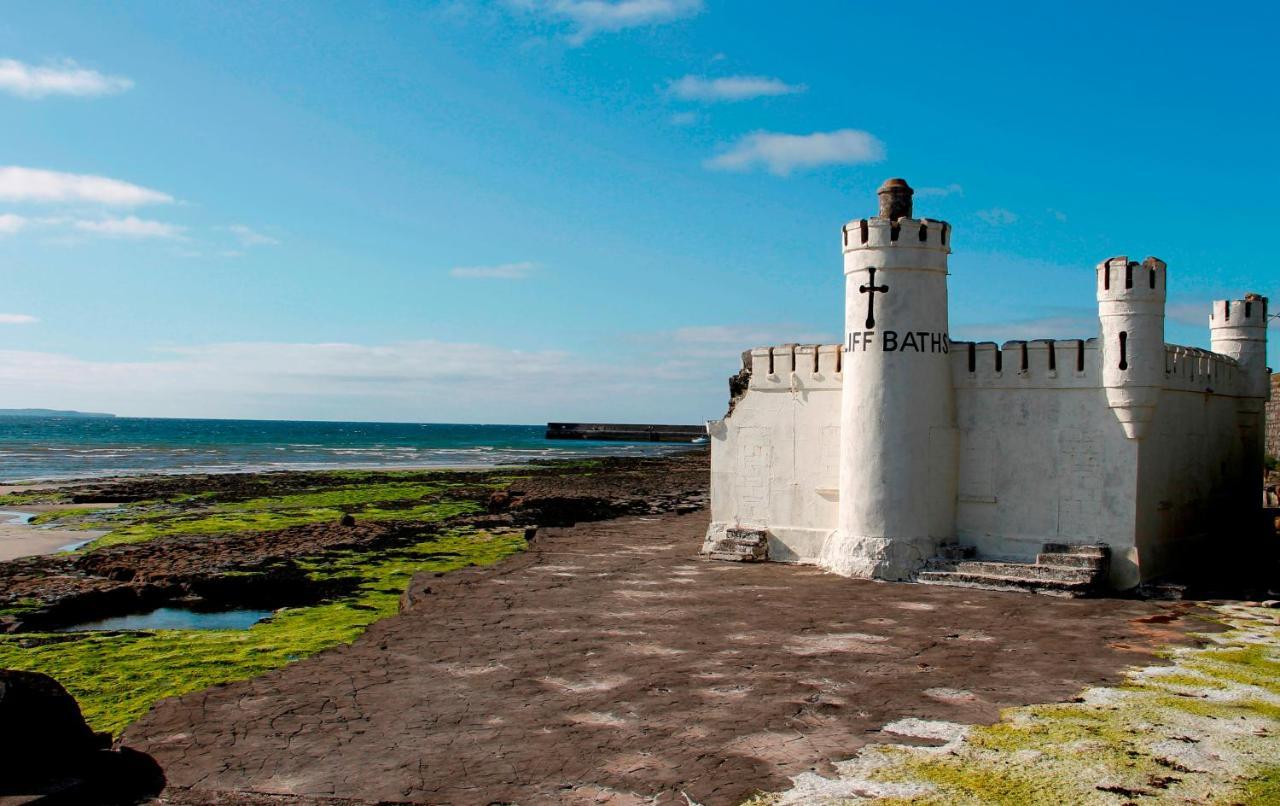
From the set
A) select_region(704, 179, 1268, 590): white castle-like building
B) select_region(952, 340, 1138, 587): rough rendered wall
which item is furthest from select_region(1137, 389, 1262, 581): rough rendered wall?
select_region(952, 340, 1138, 587): rough rendered wall

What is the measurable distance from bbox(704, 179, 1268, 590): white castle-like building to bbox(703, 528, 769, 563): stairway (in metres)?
0.03

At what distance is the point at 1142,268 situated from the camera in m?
15.5

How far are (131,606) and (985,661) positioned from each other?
14201 millimetres

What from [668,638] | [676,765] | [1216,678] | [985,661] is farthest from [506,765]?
[1216,678]

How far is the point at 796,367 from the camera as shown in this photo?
725 inches

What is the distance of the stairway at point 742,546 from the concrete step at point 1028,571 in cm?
378

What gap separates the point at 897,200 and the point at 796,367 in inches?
140

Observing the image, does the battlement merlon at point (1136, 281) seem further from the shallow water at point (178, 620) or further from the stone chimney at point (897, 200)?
the shallow water at point (178, 620)

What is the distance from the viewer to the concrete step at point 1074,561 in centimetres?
1521

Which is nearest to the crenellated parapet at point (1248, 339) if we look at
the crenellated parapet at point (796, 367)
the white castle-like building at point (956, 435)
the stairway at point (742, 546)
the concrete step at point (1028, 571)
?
the white castle-like building at point (956, 435)

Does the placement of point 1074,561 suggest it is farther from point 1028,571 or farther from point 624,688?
point 624,688

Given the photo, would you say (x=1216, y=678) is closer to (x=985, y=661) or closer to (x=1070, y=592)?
(x=985, y=661)

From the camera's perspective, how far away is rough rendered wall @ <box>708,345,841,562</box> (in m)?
18.0

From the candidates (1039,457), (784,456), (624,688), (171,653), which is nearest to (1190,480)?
(1039,457)
